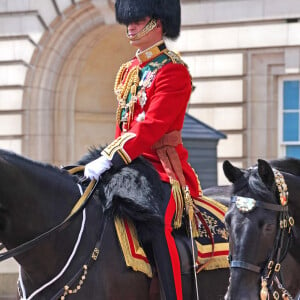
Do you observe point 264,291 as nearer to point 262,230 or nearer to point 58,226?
point 262,230

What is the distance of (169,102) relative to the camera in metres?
6.14

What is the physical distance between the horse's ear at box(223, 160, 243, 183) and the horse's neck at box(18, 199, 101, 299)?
3.42 ft

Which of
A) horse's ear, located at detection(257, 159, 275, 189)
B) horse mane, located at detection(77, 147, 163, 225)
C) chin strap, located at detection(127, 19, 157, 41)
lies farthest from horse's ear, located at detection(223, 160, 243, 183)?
chin strap, located at detection(127, 19, 157, 41)

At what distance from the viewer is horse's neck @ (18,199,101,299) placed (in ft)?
18.8

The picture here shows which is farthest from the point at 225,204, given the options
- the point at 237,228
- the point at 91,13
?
the point at 91,13

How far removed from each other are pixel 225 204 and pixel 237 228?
6.43 feet

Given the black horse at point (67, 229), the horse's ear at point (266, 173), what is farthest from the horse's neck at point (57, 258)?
the horse's ear at point (266, 173)

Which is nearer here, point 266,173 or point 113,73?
point 266,173

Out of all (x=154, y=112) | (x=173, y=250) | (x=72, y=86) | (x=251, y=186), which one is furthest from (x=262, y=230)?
(x=72, y=86)

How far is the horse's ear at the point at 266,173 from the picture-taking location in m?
5.11

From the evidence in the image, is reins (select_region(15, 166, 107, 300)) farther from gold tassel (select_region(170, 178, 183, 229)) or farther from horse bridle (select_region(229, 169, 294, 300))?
horse bridle (select_region(229, 169, 294, 300))

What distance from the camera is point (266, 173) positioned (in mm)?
5125

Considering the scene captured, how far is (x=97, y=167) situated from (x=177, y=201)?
0.56 meters

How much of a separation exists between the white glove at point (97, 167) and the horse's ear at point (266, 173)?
1211 mm
